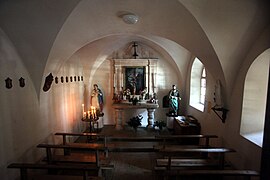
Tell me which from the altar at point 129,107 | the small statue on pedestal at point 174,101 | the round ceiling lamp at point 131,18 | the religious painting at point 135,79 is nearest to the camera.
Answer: the round ceiling lamp at point 131,18

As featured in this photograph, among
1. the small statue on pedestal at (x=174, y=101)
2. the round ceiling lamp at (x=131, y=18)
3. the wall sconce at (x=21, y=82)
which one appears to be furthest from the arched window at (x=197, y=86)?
the wall sconce at (x=21, y=82)

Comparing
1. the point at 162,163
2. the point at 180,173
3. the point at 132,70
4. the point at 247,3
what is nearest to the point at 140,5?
the point at 247,3

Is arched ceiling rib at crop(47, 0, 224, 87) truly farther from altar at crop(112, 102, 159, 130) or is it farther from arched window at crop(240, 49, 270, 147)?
altar at crop(112, 102, 159, 130)

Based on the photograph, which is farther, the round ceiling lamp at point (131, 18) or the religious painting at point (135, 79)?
the religious painting at point (135, 79)

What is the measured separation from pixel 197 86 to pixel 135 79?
245 cm

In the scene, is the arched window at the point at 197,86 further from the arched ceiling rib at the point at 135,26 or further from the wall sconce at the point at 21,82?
the wall sconce at the point at 21,82

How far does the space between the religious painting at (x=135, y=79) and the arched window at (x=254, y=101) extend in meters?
4.35

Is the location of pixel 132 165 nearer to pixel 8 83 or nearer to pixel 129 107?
pixel 129 107

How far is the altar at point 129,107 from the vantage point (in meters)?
6.42

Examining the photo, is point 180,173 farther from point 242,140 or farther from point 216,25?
point 216,25

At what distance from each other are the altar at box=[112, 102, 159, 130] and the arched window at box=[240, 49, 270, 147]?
361 centimetres

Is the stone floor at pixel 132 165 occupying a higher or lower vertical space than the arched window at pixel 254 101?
lower

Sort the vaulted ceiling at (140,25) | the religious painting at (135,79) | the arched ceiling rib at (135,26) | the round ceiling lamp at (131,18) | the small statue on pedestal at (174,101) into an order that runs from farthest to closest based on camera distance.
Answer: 1. the religious painting at (135,79)
2. the small statue on pedestal at (174,101)
3. the round ceiling lamp at (131,18)
4. the arched ceiling rib at (135,26)
5. the vaulted ceiling at (140,25)

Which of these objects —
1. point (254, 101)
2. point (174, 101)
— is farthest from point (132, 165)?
point (174, 101)
